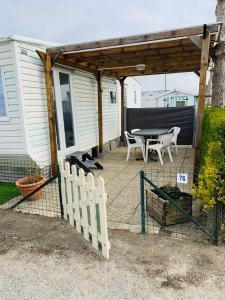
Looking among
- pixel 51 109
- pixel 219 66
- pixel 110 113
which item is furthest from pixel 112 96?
pixel 219 66

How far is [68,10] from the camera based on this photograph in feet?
27.1

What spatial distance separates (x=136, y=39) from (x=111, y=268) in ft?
12.9

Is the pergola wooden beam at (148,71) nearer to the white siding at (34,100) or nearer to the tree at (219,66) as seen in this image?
the tree at (219,66)

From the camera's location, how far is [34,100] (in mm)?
5035

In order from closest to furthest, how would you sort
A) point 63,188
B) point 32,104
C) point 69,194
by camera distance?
point 69,194
point 63,188
point 32,104

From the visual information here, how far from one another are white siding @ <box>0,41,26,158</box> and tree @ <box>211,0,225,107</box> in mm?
4445

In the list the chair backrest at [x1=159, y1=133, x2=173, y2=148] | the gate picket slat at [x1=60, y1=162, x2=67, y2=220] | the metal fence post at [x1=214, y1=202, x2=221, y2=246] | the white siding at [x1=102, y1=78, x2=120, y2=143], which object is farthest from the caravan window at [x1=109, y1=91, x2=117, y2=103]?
the metal fence post at [x1=214, y1=202, x2=221, y2=246]

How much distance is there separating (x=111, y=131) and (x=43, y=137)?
4.53m

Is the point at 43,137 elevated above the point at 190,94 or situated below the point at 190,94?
below

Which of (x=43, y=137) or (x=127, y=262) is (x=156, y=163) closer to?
(x=43, y=137)

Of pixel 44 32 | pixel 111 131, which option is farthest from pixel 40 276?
pixel 44 32

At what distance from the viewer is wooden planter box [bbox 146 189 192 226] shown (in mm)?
3123

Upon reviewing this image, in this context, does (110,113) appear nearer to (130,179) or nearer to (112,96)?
(112,96)

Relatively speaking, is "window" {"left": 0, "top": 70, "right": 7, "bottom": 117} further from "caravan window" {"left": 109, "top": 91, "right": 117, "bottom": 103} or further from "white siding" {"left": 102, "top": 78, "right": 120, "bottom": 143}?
"caravan window" {"left": 109, "top": 91, "right": 117, "bottom": 103}
